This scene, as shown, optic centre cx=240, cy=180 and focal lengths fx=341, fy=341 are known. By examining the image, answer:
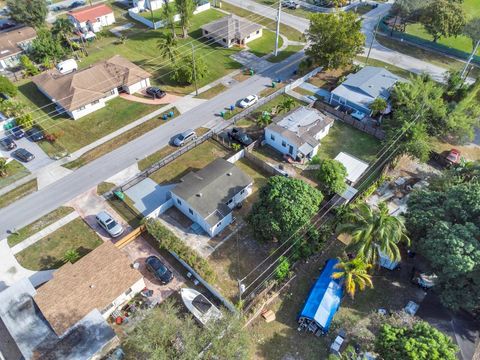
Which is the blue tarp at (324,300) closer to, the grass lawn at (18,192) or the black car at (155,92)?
the grass lawn at (18,192)

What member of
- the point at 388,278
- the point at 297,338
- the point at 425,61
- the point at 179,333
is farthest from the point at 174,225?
the point at 425,61

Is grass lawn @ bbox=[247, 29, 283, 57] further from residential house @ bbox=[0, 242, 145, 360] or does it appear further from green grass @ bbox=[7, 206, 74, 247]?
residential house @ bbox=[0, 242, 145, 360]

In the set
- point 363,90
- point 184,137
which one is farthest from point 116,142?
point 363,90

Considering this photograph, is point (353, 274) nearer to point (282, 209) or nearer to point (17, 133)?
point (282, 209)

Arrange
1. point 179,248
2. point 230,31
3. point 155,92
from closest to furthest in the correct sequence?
point 179,248 < point 155,92 < point 230,31

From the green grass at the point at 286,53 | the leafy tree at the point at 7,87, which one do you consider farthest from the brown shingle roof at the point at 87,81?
the green grass at the point at 286,53

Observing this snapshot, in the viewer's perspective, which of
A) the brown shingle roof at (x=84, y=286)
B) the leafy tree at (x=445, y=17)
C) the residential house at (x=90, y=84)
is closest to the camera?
the brown shingle roof at (x=84, y=286)
